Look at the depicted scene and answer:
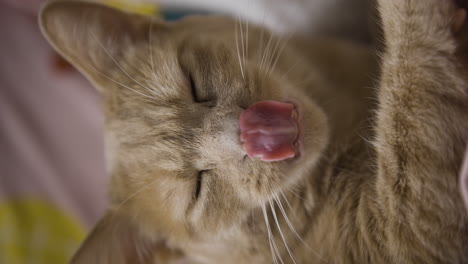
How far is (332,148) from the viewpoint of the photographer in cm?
128

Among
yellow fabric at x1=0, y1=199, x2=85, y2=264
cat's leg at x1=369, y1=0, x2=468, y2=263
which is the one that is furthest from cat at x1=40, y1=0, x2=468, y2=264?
yellow fabric at x1=0, y1=199, x2=85, y2=264

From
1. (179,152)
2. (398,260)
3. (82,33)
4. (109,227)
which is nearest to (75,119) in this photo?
(82,33)

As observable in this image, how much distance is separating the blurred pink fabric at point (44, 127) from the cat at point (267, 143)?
851 mm

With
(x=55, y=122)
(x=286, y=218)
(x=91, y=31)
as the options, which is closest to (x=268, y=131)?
(x=286, y=218)

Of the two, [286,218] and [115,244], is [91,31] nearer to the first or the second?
[115,244]

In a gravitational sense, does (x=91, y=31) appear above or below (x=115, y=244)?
above

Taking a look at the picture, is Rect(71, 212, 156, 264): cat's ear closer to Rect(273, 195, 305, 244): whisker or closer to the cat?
the cat

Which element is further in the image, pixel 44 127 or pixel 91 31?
pixel 44 127

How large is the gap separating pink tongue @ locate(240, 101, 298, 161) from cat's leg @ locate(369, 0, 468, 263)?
0.84 ft

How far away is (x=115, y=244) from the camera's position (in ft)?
4.18

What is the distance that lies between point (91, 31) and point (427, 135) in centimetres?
120

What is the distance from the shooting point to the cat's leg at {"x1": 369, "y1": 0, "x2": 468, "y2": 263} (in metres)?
0.88

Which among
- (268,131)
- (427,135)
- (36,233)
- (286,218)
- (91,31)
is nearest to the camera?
(427,135)

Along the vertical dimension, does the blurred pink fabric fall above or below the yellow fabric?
above
